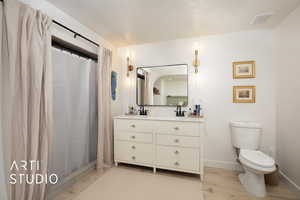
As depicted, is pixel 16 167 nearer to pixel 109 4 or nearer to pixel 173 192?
pixel 173 192

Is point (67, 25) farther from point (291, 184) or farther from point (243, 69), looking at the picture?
point (291, 184)

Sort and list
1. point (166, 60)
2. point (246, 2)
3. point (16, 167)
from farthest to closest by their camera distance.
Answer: point (166, 60) → point (246, 2) → point (16, 167)

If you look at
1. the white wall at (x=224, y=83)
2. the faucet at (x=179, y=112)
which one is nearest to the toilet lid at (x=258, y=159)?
the white wall at (x=224, y=83)

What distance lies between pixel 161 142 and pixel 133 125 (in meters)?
0.52

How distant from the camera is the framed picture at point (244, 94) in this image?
2.10 m

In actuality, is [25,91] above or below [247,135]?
above

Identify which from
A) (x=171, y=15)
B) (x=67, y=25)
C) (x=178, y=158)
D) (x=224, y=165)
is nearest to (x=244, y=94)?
(x=224, y=165)

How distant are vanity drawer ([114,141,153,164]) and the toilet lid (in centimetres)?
126

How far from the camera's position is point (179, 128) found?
1925 mm

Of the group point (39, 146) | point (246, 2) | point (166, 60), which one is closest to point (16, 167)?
point (39, 146)

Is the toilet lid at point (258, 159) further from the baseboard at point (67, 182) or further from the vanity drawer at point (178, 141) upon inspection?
the baseboard at point (67, 182)

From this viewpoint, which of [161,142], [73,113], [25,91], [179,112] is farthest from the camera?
[179,112]

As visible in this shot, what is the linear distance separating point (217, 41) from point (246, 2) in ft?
2.52

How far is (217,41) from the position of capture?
7.42 feet
